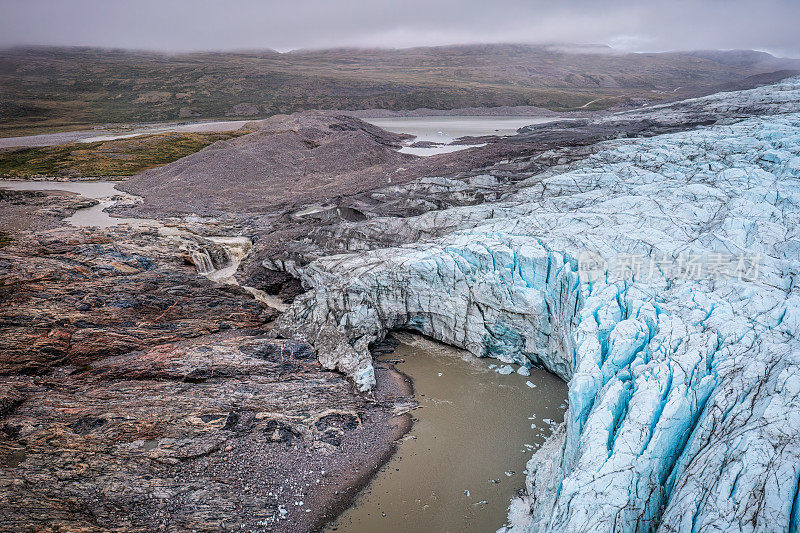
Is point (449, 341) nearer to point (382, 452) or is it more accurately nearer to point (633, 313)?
point (382, 452)

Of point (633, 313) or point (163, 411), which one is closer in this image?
point (633, 313)

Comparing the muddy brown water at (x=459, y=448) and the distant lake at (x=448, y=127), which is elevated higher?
the distant lake at (x=448, y=127)

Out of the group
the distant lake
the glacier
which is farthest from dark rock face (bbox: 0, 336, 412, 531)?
the distant lake

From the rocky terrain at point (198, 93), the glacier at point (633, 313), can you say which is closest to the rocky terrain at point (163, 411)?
the glacier at point (633, 313)

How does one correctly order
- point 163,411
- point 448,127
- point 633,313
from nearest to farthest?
point 633,313 → point 163,411 → point 448,127

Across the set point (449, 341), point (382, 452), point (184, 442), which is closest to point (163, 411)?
point (184, 442)

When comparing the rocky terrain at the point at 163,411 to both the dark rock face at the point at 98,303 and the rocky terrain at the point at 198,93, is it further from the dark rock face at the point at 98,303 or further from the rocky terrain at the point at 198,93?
the rocky terrain at the point at 198,93

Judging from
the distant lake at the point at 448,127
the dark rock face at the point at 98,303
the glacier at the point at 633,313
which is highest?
the distant lake at the point at 448,127
